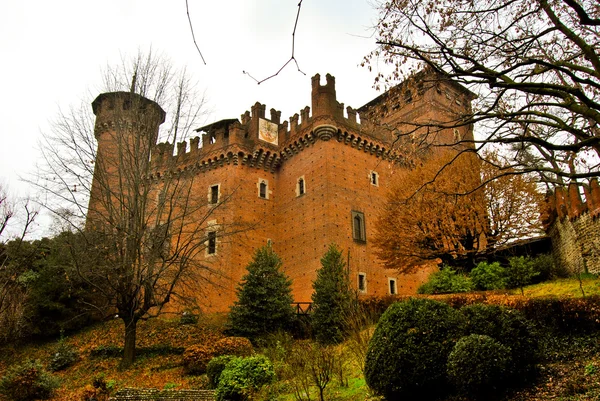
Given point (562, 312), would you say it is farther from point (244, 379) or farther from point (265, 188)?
point (265, 188)

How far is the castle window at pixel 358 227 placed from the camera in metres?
27.2

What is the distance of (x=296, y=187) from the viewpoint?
29281 mm

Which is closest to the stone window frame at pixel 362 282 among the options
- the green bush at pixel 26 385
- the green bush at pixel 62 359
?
the green bush at pixel 62 359

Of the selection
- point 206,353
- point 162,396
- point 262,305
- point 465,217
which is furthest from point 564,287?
point 162,396

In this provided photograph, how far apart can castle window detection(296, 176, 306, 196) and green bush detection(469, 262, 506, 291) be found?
11.6 m

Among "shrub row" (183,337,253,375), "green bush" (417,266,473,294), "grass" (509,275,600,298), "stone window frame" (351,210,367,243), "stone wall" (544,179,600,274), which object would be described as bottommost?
"shrub row" (183,337,253,375)

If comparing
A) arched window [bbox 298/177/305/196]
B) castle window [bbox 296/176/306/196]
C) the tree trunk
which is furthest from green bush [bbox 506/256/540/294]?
the tree trunk

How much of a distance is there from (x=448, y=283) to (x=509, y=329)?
36.8 feet

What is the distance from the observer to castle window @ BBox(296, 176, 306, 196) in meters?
28.6

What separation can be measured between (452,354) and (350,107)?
74.9ft

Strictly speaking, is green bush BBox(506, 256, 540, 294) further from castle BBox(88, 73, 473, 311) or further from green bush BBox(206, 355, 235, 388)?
green bush BBox(206, 355, 235, 388)

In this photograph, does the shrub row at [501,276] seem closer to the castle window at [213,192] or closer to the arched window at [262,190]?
the arched window at [262,190]

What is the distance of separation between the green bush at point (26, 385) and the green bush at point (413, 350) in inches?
419

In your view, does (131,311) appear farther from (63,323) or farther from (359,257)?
(359,257)
